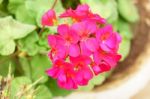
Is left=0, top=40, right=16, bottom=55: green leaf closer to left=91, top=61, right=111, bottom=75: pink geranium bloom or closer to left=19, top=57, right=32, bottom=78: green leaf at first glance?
left=19, top=57, right=32, bottom=78: green leaf

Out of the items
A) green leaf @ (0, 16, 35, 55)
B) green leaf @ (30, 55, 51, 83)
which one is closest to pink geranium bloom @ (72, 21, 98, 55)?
green leaf @ (0, 16, 35, 55)

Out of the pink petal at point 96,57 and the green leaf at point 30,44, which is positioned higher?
the green leaf at point 30,44

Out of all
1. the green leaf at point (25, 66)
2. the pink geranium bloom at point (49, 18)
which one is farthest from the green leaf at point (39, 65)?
the pink geranium bloom at point (49, 18)

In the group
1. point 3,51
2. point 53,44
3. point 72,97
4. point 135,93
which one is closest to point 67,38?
point 53,44

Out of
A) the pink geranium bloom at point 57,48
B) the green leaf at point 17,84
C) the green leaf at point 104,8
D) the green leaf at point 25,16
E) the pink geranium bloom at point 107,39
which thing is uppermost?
the green leaf at point 104,8

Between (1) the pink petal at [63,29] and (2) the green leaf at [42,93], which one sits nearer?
(1) the pink petal at [63,29]

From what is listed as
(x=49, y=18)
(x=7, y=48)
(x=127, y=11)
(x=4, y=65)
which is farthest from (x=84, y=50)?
(x=127, y=11)

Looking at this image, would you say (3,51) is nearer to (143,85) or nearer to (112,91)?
(112,91)

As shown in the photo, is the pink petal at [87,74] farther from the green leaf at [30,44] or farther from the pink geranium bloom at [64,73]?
the green leaf at [30,44]
